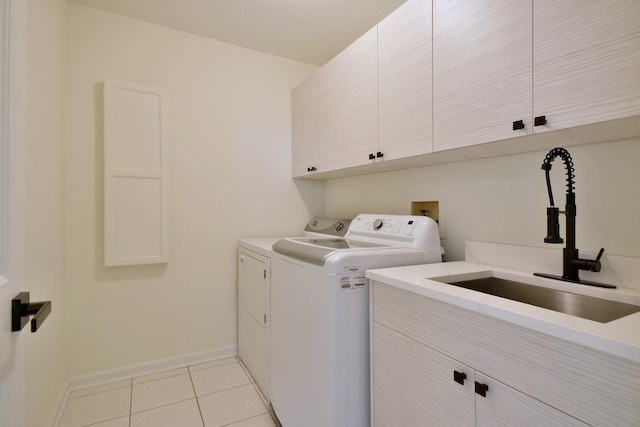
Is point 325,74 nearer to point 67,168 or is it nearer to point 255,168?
point 255,168

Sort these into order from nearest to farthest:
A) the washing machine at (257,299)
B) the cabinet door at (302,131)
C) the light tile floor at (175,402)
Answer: the light tile floor at (175,402), the washing machine at (257,299), the cabinet door at (302,131)

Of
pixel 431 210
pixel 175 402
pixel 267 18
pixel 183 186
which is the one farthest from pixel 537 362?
pixel 267 18

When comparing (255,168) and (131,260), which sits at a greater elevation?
(255,168)

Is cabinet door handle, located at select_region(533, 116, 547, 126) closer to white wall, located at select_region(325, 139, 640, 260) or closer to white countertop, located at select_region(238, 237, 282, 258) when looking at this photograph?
white wall, located at select_region(325, 139, 640, 260)

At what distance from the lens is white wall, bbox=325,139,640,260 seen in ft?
3.47

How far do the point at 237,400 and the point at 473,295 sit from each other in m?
1.67

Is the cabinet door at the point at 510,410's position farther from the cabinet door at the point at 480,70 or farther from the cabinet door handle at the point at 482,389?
the cabinet door at the point at 480,70

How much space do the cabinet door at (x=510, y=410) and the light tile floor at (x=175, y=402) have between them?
130 centimetres

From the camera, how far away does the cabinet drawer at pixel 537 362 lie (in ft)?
1.89

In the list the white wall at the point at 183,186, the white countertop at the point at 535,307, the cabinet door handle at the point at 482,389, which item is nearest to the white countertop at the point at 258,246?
the white wall at the point at 183,186

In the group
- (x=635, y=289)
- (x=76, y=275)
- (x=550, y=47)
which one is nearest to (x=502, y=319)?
(x=635, y=289)

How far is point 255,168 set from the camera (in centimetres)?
254

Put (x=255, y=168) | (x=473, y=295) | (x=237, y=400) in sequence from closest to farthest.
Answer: (x=473, y=295), (x=237, y=400), (x=255, y=168)

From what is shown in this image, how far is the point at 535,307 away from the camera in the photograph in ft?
2.46
